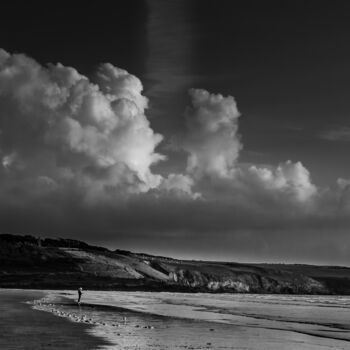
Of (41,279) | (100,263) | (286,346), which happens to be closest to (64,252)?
(100,263)

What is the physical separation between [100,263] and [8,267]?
26.0 metres

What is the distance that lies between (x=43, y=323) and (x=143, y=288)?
373 feet

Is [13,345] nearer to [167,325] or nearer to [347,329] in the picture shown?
[167,325]

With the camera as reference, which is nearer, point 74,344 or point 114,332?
point 74,344

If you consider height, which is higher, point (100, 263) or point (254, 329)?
point (100, 263)

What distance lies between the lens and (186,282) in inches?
7741

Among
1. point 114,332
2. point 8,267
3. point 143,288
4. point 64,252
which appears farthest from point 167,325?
point 64,252

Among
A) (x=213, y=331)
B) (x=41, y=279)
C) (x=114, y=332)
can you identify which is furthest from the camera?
(x=41, y=279)

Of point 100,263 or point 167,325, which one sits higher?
point 100,263

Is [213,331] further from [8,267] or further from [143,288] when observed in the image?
[8,267]

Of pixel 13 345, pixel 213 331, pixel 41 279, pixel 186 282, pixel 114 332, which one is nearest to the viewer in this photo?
pixel 13 345

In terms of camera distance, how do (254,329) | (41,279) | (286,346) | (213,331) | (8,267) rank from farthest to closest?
(8,267), (41,279), (254,329), (213,331), (286,346)

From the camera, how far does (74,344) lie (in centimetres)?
3031

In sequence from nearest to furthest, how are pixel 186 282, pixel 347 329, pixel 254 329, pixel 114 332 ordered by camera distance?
pixel 114 332 < pixel 254 329 < pixel 347 329 < pixel 186 282
